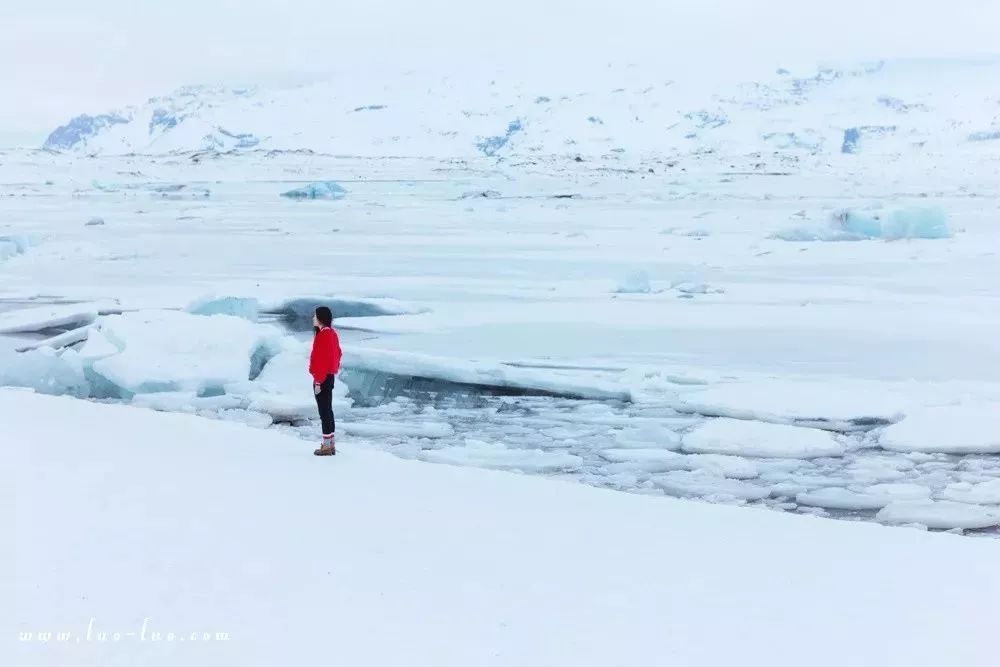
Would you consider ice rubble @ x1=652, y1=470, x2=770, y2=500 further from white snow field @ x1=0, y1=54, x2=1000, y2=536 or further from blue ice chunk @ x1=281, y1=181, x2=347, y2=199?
blue ice chunk @ x1=281, y1=181, x2=347, y2=199

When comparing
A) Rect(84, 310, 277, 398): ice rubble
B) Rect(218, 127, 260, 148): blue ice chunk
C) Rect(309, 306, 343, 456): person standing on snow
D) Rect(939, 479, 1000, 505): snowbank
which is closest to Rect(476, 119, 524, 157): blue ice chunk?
Rect(218, 127, 260, 148): blue ice chunk

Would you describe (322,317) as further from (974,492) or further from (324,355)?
(974,492)

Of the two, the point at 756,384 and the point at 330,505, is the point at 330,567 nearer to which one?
the point at 330,505

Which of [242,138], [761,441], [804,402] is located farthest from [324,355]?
[242,138]

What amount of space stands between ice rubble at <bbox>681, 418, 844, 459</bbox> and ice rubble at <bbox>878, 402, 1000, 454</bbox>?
0.31m

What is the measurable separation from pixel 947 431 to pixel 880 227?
11.3m

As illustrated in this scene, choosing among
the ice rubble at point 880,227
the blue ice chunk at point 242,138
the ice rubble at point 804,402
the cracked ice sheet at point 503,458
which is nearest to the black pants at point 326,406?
the cracked ice sheet at point 503,458

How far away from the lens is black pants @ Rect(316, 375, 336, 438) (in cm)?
440

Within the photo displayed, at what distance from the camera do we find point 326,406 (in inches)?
174

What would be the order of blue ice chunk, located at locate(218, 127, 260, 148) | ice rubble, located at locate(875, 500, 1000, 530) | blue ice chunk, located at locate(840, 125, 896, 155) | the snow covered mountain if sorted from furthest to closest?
blue ice chunk, located at locate(218, 127, 260, 148)
the snow covered mountain
blue ice chunk, located at locate(840, 125, 896, 155)
ice rubble, located at locate(875, 500, 1000, 530)

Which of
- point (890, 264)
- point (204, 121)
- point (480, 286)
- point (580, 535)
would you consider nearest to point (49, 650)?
point (580, 535)

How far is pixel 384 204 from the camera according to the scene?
85.6 ft

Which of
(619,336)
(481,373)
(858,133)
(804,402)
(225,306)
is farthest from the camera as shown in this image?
(858,133)

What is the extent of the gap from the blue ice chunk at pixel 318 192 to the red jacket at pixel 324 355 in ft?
81.5
